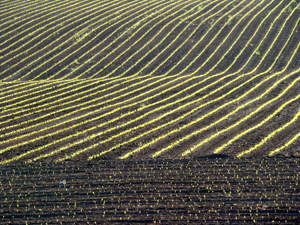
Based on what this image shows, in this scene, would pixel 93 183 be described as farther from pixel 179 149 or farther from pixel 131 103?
pixel 131 103

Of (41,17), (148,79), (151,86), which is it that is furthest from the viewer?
(41,17)

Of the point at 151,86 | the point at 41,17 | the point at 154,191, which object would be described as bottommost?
the point at 154,191

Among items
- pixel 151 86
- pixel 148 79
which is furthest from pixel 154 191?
pixel 148 79

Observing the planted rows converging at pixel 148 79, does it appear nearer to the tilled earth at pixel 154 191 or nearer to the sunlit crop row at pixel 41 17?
the sunlit crop row at pixel 41 17

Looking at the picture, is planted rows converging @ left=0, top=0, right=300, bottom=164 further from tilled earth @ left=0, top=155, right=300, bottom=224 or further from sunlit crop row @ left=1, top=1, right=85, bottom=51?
tilled earth @ left=0, top=155, right=300, bottom=224

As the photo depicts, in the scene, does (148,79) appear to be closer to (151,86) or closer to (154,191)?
(151,86)

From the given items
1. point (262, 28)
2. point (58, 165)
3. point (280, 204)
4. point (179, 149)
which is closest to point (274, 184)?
point (280, 204)

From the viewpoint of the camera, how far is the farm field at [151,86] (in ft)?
40.5

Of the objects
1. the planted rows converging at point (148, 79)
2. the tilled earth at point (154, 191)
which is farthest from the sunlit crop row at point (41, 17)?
the tilled earth at point (154, 191)

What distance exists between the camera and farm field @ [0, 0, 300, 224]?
12344 mm

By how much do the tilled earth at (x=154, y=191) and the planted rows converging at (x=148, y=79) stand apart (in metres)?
0.82

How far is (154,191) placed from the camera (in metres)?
10.2

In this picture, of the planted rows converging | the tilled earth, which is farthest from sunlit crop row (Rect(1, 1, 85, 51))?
the tilled earth

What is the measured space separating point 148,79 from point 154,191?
36.0ft
